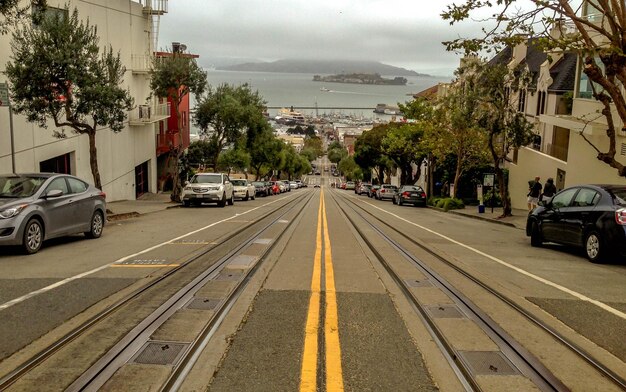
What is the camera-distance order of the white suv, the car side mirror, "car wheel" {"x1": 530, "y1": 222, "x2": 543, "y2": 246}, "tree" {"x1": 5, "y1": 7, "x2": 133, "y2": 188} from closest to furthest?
the car side mirror < "car wheel" {"x1": 530, "y1": 222, "x2": 543, "y2": 246} < "tree" {"x1": 5, "y1": 7, "x2": 133, "y2": 188} < the white suv

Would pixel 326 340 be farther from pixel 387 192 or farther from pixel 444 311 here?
pixel 387 192

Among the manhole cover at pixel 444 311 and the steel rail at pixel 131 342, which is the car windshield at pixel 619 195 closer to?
the manhole cover at pixel 444 311

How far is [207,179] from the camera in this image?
26.7 metres

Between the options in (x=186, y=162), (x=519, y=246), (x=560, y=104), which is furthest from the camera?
(x=186, y=162)

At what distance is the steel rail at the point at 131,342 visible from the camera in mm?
4430

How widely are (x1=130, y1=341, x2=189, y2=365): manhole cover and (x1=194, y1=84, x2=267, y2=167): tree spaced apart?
2923 cm

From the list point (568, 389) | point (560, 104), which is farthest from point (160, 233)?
point (560, 104)

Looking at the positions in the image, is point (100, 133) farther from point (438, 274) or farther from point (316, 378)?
point (316, 378)

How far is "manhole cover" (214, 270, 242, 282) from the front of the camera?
27.2 ft

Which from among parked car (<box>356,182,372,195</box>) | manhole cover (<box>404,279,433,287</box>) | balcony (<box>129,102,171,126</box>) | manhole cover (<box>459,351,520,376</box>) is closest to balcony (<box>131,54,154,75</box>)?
balcony (<box>129,102,171,126</box>)

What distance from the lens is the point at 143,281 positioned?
317 inches

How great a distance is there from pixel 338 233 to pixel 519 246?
458 cm

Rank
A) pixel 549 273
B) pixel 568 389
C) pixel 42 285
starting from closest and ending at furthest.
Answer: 1. pixel 568 389
2. pixel 42 285
3. pixel 549 273

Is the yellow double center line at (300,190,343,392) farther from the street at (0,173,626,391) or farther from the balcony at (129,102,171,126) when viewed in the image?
the balcony at (129,102,171,126)
